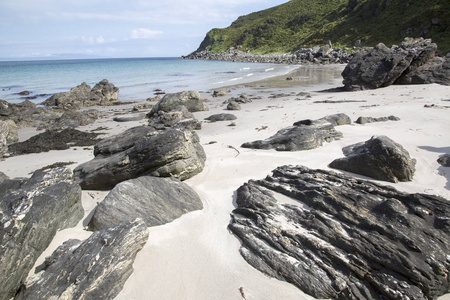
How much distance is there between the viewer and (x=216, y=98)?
2212 centimetres

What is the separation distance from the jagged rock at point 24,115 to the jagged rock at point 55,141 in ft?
12.8

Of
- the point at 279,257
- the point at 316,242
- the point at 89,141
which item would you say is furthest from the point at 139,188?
the point at 89,141

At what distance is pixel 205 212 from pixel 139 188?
132cm

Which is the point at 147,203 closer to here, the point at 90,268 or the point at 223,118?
the point at 90,268

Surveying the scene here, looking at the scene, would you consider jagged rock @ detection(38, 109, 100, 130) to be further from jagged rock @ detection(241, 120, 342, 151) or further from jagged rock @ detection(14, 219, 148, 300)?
jagged rock @ detection(14, 219, 148, 300)

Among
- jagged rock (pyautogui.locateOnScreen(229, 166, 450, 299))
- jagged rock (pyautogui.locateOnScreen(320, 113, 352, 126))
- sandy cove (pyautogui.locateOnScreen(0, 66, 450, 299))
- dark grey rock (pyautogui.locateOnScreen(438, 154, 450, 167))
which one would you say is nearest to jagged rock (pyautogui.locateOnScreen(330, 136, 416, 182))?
sandy cove (pyautogui.locateOnScreen(0, 66, 450, 299))

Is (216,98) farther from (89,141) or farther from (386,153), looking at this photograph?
(386,153)

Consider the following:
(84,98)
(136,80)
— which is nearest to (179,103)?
(84,98)

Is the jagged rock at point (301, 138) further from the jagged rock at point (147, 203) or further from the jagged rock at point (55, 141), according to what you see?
the jagged rock at point (55, 141)

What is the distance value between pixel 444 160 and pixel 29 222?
8.17m

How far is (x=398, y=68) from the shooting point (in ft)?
61.1

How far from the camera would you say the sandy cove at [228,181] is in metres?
3.47

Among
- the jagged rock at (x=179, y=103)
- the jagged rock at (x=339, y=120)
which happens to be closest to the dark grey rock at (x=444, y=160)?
the jagged rock at (x=339, y=120)

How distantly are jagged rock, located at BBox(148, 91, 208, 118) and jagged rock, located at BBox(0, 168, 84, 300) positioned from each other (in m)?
11.8
